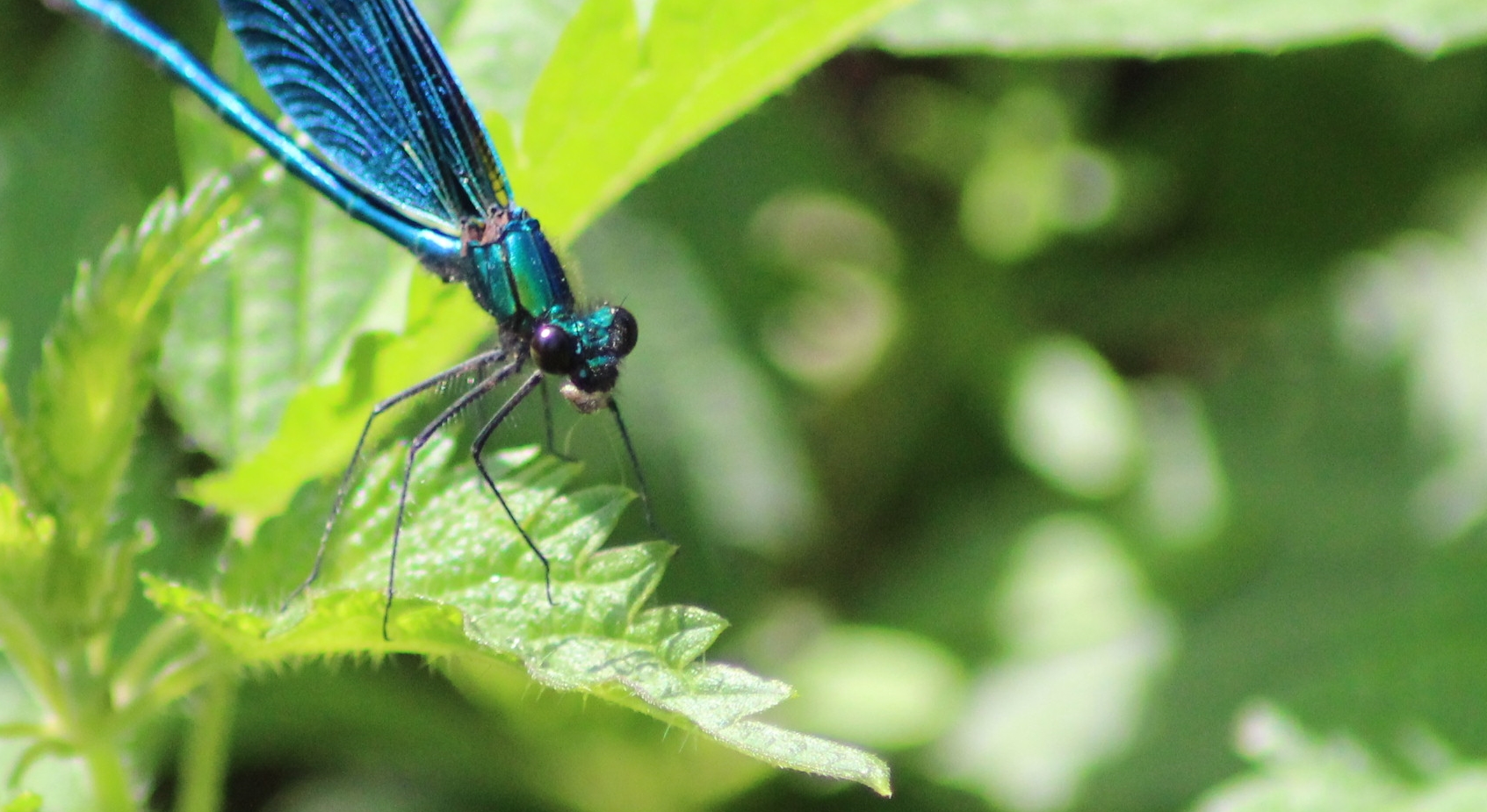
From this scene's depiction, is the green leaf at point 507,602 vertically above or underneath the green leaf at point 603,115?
underneath

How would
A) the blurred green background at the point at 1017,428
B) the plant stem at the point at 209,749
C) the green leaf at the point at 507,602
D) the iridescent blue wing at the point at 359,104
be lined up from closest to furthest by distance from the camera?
the green leaf at the point at 507,602
the plant stem at the point at 209,749
the iridescent blue wing at the point at 359,104
the blurred green background at the point at 1017,428

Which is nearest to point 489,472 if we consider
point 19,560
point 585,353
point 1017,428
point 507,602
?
point 507,602

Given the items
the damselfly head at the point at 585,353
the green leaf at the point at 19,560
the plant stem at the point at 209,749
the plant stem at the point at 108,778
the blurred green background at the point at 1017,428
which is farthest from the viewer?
the blurred green background at the point at 1017,428

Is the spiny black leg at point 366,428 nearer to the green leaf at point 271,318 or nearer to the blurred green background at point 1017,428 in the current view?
the green leaf at point 271,318

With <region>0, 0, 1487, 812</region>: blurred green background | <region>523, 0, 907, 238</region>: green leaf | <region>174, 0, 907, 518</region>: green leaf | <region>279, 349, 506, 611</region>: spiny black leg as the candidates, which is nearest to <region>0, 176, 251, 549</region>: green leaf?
<region>174, 0, 907, 518</region>: green leaf

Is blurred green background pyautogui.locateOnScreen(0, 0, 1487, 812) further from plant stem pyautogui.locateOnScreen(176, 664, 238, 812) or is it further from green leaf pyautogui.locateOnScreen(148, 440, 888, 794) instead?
green leaf pyautogui.locateOnScreen(148, 440, 888, 794)

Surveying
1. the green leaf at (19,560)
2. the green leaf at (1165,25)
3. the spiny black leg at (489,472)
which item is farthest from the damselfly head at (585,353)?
the green leaf at (19,560)

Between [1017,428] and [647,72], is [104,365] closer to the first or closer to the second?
[647,72]
